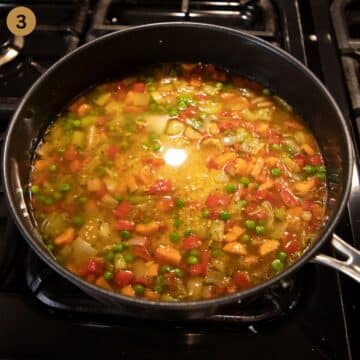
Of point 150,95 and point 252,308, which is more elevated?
point 150,95

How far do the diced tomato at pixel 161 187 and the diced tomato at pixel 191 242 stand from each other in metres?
0.22

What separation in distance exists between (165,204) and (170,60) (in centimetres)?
77

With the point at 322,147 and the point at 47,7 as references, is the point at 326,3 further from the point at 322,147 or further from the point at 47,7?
the point at 47,7

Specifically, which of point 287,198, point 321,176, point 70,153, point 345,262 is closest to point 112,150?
point 70,153

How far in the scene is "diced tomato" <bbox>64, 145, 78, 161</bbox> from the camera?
6.62ft

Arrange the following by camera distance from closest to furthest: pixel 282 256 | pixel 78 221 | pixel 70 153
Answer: pixel 282 256
pixel 78 221
pixel 70 153

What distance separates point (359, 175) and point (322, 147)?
193mm

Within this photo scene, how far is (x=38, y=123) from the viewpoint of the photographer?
6.63ft

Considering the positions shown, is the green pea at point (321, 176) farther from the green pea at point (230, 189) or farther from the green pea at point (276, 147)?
the green pea at point (230, 189)

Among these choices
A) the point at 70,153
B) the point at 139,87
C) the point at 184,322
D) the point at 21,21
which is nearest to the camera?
the point at 184,322

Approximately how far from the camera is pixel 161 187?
6.25 feet

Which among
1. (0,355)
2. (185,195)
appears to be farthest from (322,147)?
(0,355)

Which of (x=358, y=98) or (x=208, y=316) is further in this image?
(x=358, y=98)

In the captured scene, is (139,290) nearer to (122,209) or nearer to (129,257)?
(129,257)
